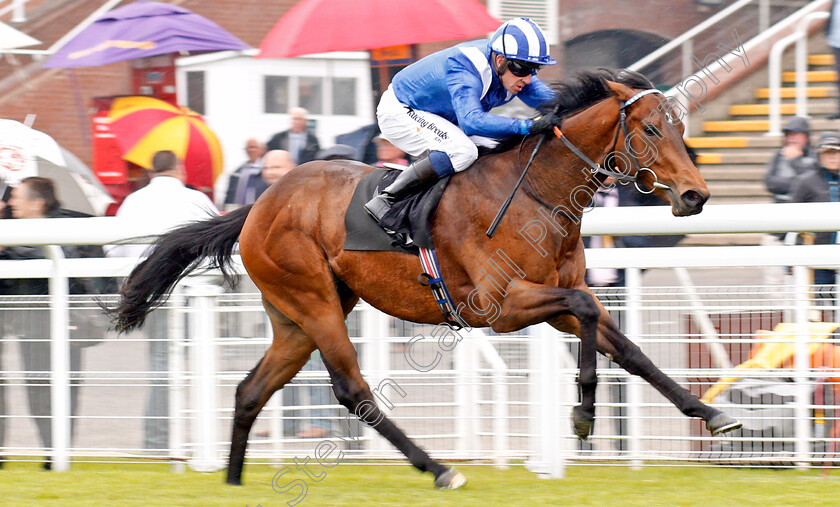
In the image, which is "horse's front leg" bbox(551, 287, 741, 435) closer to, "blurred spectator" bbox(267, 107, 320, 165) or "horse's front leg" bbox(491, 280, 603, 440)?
"horse's front leg" bbox(491, 280, 603, 440)

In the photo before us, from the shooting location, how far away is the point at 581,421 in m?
3.96

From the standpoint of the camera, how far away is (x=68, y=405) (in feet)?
16.2

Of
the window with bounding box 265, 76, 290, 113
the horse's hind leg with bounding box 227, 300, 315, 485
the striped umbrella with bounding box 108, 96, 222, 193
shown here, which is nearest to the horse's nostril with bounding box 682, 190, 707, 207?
the horse's hind leg with bounding box 227, 300, 315, 485

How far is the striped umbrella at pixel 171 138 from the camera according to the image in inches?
297

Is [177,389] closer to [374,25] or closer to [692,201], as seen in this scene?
[692,201]

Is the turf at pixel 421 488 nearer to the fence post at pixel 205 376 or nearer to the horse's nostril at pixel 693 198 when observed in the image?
the fence post at pixel 205 376

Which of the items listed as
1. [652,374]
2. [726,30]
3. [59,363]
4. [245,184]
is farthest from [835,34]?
[59,363]

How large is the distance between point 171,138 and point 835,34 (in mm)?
4766

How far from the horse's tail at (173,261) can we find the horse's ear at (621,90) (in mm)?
1790

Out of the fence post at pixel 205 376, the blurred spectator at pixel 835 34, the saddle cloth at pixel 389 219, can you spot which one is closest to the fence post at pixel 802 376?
the saddle cloth at pixel 389 219

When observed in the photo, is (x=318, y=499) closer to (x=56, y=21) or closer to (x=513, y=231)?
(x=513, y=231)

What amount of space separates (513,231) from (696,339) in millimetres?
1021

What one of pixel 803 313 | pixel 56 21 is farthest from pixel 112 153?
pixel 803 313

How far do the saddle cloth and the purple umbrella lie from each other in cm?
396
